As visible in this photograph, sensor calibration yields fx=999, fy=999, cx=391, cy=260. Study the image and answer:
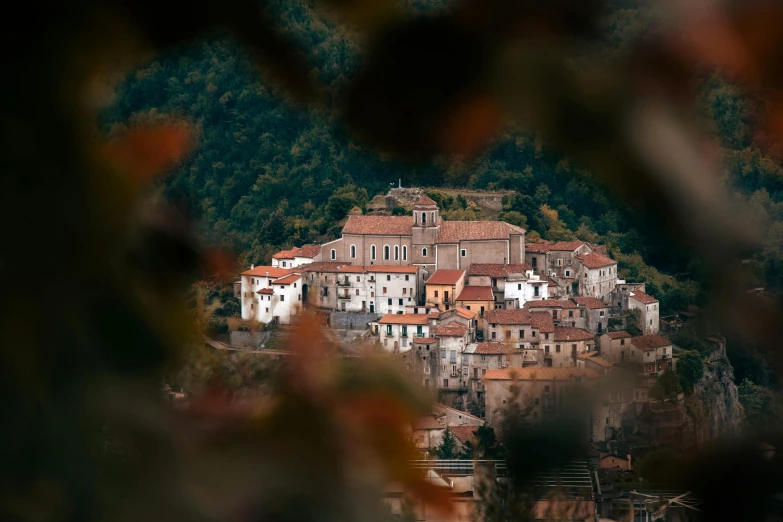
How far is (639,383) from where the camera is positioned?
1087mm

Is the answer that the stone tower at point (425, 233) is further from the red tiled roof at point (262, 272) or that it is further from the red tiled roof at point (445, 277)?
the red tiled roof at point (262, 272)

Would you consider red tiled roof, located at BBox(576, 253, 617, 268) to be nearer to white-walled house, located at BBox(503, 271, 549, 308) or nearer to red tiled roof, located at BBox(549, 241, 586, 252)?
red tiled roof, located at BBox(549, 241, 586, 252)

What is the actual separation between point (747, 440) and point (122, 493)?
770 mm

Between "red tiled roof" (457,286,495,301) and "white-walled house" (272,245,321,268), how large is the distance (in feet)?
12.4

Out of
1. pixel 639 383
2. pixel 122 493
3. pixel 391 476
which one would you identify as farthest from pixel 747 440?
pixel 122 493

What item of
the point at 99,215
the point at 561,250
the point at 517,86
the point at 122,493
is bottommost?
the point at 122,493

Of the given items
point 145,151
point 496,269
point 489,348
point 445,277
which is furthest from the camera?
point 496,269

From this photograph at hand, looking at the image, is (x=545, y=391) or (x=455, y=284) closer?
(x=545, y=391)

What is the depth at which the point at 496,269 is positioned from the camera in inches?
960

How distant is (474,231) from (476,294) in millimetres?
2056

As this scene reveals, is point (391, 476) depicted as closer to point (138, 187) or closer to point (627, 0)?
point (138, 187)

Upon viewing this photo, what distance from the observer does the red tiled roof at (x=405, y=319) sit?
22484mm

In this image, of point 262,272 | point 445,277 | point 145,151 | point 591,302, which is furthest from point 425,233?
point 145,151

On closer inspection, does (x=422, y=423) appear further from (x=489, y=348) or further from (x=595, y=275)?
(x=595, y=275)
